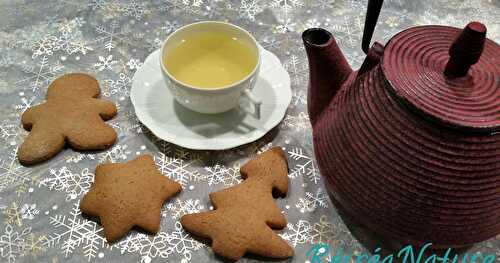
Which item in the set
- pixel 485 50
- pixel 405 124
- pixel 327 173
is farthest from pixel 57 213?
pixel 485 50

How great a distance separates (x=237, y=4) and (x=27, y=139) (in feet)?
1.85

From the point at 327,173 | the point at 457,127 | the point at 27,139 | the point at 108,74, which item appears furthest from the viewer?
the point at 108,74

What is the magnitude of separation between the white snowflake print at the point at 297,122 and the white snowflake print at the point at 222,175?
0.45ft

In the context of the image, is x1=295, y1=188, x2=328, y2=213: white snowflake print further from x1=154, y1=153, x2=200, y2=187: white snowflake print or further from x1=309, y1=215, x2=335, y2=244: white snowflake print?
x1=154, y1=153, x2=200, y2=187: white snowflake print

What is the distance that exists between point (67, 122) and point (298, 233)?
44 centimetres

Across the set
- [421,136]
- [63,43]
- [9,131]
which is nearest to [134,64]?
[63,43]

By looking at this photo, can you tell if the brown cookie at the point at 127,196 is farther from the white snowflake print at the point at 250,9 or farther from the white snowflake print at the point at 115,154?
the white snowflake print at the point at 250,9

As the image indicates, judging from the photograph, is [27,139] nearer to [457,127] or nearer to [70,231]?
[70,231]

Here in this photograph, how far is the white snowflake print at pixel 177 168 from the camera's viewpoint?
31.2 inches

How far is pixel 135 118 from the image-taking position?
0.86 metres

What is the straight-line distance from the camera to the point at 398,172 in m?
0.57

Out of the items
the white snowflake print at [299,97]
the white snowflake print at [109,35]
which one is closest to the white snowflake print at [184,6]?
the white snowflake print at [109,35]

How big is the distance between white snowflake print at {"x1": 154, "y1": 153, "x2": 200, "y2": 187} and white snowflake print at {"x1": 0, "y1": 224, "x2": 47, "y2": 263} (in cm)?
22

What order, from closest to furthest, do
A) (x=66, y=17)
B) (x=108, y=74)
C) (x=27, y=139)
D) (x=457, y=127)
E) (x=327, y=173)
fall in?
1. (x=457, y=127)
2. (x=327, y=173)
3. (x=27, y=139)
4. (x=108, y=74)
5. (x=66, y=17)
